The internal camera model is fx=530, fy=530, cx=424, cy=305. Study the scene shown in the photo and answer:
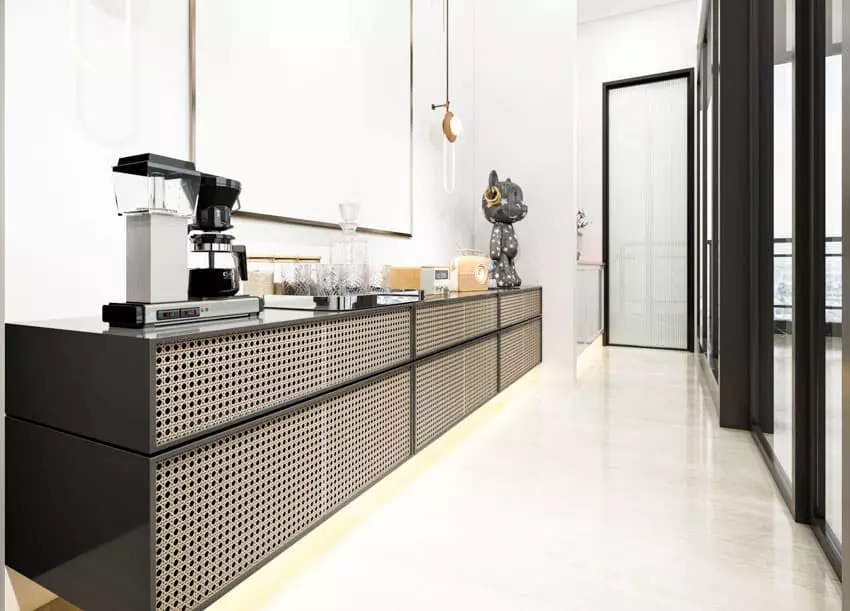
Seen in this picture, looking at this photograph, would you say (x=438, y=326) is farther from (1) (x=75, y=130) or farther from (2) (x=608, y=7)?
(2) (x=608, y=7)

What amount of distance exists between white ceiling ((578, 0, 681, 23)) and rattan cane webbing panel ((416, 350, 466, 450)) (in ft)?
15.2

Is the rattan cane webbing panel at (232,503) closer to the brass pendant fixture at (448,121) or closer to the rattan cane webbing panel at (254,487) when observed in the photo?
the rattan cane webbing panel at (254,487)

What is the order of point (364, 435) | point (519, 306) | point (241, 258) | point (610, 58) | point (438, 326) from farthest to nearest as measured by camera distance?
point (610, 58), point (519, 306), point (438, 326), point (364, 435), point (241, 258)

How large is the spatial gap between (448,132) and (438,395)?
6.69 ft

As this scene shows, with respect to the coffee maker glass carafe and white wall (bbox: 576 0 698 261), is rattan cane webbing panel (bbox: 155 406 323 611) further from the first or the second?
white wall (bbox: 576 0 698 261)

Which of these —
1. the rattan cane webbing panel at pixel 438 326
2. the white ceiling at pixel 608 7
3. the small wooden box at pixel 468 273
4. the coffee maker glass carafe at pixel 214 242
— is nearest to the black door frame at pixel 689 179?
the white ceiling at pixel 608 7

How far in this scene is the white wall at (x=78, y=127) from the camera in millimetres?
1333

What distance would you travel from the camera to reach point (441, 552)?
5.24ft

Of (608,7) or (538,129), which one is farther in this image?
(608,7)

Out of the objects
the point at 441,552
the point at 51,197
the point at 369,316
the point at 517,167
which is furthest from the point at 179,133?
the point at 517,167

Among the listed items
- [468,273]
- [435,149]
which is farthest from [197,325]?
[435,149]

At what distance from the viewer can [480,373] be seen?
289cm

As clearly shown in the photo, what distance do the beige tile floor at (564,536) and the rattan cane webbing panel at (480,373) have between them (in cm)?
20

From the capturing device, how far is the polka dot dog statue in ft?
12.4
